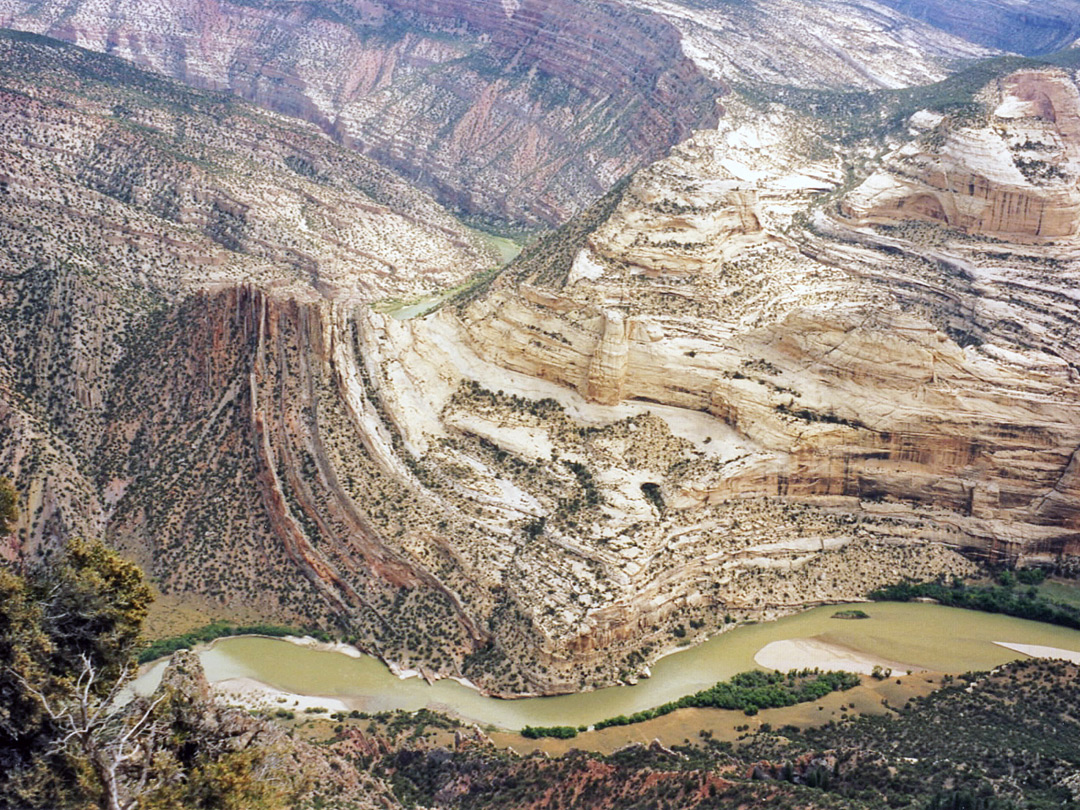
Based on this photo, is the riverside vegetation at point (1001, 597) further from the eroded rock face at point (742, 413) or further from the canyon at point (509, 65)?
the canyon at point (509, 65)

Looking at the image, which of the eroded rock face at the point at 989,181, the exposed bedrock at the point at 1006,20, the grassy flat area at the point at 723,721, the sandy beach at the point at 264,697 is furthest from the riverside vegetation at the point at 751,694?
the exposed bedrock at the point at 1006,20

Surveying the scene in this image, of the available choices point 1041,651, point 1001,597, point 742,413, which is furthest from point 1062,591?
point 742,413

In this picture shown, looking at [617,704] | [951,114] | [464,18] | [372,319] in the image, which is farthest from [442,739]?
[464,18]

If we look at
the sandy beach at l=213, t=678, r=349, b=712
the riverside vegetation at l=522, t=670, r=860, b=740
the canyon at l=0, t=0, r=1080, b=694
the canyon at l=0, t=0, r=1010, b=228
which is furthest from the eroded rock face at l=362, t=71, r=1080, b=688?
the canyon at l=0, t=0, r=1010, b=228

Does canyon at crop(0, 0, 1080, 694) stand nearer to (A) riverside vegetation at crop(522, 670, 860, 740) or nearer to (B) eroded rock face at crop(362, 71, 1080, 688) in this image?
(B) eroded rock face at crop(362, 71, 1080, 688)

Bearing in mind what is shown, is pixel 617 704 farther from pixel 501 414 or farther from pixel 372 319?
pixel 372 319

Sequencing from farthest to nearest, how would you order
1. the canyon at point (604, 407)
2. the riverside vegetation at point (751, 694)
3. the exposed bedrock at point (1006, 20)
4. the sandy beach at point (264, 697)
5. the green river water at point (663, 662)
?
the exposed bedrock at point (1006, 20)
the canyon at point (604, 407)
the green river water at point (663, 662)
the riverside vegetation at point (751, 694)
the sandy beach at point (264, 697)

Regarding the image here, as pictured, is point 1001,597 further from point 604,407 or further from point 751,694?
point 604,407
